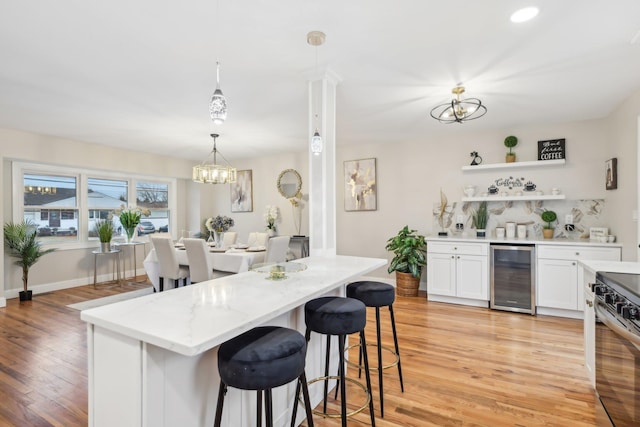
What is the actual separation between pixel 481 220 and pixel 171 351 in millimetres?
4306

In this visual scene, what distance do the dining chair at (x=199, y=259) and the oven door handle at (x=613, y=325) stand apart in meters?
3.56

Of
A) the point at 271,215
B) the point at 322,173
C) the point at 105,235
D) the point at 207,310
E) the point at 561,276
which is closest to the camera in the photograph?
the point at 207,310

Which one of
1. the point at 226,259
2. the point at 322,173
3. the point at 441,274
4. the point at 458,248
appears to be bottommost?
the point at 441,274

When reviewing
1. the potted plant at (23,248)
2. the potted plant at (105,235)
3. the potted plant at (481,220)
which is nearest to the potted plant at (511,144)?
the potted plant at (481,220)

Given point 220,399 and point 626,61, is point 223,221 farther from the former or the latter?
point 626,61

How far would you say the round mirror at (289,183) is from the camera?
5.99m

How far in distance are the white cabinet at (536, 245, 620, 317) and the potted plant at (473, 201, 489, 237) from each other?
2.49 ft

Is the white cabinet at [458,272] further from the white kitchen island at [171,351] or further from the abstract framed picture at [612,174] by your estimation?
the white kitchen island at [171,351]

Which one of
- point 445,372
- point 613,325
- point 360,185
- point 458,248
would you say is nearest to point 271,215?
point 360,185

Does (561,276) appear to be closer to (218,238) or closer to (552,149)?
(552,149)

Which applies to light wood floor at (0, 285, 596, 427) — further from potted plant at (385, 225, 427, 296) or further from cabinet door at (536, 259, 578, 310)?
potted plant at (385, 225, 427, 296)

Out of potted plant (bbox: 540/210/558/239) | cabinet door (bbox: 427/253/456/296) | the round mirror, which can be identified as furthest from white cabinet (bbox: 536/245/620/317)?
the round mirror

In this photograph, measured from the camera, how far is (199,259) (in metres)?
3.91

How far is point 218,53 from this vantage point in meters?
2.35
